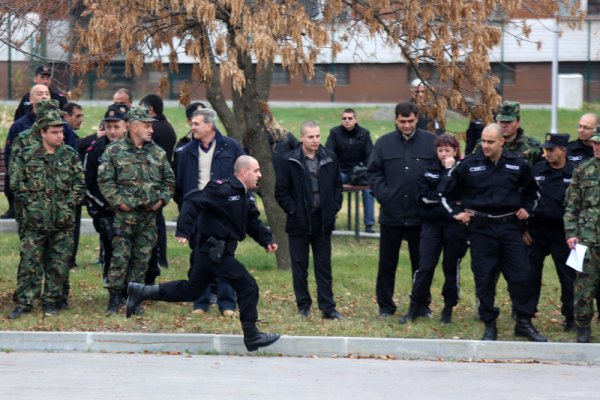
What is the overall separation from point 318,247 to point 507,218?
2.06 metres

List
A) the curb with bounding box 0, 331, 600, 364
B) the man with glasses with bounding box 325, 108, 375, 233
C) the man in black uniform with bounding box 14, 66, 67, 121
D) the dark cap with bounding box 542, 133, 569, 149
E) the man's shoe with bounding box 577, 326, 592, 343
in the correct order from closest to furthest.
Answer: the curb with bounding box 0, 331, 600, 364 < the man's shoe with bounding box 577, 326, 592, 343 < the dark cap with bounding box 542, 133, 569, 149 < the man in black uniform with bounding box 14, 66, 67, 121 < the man with glasses with bounding box 325, 108, 375, 233

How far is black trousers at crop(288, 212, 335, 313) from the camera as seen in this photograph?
39.3 ft

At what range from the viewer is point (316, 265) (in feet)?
39.8

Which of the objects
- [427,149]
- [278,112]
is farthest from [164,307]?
[278,112]

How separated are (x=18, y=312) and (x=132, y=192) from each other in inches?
64.6

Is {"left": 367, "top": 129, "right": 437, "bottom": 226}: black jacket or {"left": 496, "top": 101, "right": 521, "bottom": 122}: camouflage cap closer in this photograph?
{"left": 496, "top": 101, "right": 521, "bottom": 122}: camouflage cap

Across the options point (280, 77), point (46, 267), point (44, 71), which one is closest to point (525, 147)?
point (46, 267)

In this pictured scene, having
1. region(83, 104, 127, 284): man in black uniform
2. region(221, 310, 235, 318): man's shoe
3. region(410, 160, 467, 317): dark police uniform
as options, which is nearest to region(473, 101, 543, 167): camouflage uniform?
region(410, 160, 467, 317): dark police uniform

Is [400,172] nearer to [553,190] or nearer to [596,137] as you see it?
[553,190]

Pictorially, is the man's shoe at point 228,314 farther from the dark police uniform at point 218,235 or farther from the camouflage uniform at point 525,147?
the camouflage uniform at point 525,147

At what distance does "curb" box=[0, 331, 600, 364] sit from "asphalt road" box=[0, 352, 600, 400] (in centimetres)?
17

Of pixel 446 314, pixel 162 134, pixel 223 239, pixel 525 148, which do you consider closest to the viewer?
pixel 223 239

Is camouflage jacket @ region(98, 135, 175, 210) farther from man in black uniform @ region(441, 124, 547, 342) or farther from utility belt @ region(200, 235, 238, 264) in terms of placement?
A: man in black uniform @ region(441, 124, 547, 342)

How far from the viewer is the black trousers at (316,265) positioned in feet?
39.3
